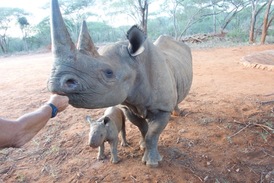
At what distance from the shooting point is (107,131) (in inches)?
134

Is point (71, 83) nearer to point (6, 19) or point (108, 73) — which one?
point (108, 73)

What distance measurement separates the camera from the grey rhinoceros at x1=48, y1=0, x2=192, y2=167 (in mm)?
2109

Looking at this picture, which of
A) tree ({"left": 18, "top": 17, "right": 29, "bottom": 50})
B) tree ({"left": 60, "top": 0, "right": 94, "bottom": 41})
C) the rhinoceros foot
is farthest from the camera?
tree ({"left": 18, "top": 17, "right": 29, "bottom": 50})

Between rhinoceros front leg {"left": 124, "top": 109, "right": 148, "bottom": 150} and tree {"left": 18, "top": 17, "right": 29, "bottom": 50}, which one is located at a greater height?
tree {"left": 18, "top": 17, "right": 29, "bottom": 50}

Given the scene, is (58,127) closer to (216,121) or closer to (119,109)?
(119,109)

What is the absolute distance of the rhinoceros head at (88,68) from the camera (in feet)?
6.85

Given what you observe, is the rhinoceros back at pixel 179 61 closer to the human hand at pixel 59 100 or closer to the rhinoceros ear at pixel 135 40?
the rhinoceros ear at pixel 135 40

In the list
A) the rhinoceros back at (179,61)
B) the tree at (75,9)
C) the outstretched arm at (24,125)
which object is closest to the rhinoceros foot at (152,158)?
the rhinoceros back at (179,61)

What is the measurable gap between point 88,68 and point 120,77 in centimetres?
43

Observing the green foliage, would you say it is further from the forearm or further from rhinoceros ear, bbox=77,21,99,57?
A: the forearm

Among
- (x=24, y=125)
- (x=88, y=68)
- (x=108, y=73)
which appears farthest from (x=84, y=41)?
(x=24, y=125)

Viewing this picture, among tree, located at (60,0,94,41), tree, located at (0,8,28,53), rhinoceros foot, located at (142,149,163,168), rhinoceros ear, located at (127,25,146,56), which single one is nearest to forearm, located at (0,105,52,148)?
rhinoceros ear, located at (127,25,146,56)

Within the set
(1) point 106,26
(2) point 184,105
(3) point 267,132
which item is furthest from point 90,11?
(3) point 267,132

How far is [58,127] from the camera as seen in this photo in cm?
484
